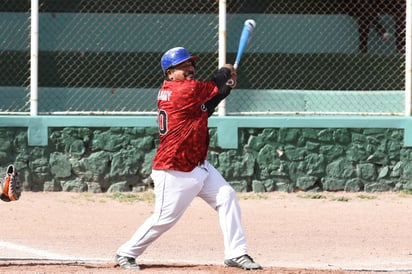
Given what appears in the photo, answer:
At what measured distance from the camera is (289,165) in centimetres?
1108

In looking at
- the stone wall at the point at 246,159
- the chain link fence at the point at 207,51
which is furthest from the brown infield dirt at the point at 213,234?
the chain link fence at the point at 207,51

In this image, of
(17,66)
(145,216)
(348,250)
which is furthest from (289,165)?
(17,66)

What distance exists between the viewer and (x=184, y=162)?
6.79m

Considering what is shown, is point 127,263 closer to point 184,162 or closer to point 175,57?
point 184,162

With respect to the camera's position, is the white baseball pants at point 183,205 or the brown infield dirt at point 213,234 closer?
the white baseball pants at point 183,205

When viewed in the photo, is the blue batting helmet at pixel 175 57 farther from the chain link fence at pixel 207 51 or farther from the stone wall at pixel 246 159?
the chain link fence at pixel 207 51

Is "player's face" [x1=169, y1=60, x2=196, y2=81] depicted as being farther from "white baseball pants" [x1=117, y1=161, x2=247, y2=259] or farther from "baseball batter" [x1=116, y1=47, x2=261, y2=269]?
"white baseball pants" [x1=117, y1=161, x2=247, y2=259]

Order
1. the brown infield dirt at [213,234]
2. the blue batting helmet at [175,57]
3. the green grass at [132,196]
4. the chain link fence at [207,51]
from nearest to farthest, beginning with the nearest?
the blue batting helmet at [175,57]
the brown infield dirt at [213,234]
the green grass at [132,196]
the chain link fence at [207,51]

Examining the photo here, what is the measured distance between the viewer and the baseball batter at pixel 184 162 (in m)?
6.77

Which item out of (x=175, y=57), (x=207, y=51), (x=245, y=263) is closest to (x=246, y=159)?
(x=207, y=51)

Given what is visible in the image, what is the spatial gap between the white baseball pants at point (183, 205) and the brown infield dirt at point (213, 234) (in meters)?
0.19

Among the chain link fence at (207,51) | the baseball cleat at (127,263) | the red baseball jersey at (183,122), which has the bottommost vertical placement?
the baseball cleat at (127,263)

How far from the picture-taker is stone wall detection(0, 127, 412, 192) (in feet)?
36.2

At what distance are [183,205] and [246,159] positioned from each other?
14.0ft
